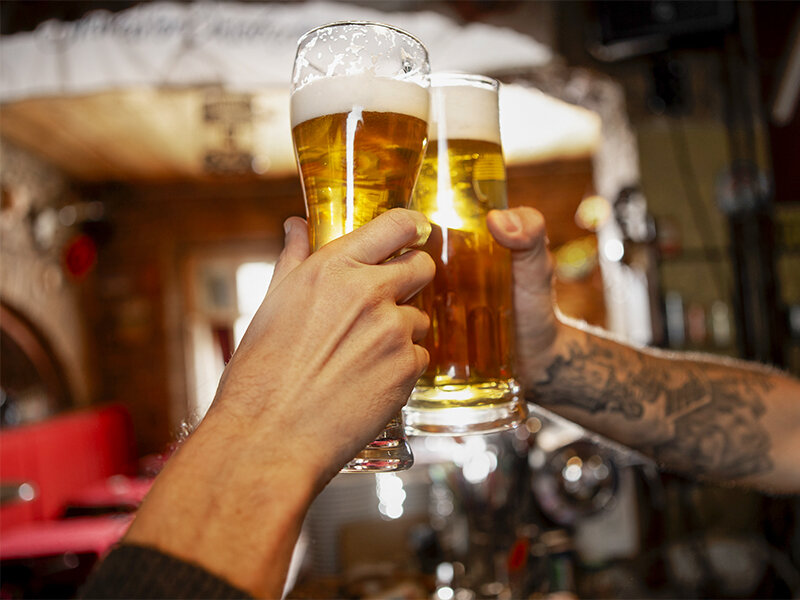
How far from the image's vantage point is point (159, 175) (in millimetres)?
7227

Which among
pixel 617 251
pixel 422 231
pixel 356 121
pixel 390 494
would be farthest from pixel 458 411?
pixel 617 251

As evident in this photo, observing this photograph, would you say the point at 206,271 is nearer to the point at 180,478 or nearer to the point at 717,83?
the point at 717,83

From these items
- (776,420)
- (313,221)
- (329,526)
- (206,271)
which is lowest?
(329,526)

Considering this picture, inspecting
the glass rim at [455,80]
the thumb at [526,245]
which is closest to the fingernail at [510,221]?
the thumb at [526,245]

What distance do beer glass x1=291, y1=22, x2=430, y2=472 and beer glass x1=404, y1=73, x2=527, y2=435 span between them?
13cm

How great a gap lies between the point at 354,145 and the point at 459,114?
0.69ft

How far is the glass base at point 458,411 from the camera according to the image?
0.75 m

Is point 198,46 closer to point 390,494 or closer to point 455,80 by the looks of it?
point 390,494

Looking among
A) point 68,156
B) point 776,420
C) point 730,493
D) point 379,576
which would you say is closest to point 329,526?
point 379,576

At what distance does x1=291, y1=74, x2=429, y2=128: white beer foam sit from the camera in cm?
66

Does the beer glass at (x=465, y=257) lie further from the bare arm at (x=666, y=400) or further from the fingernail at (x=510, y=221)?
the bare arm at (x=666, y=400)

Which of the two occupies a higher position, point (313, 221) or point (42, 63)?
point (42, 63)

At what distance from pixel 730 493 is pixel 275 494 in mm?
5024

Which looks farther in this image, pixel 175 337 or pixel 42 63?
pixel 175 337
